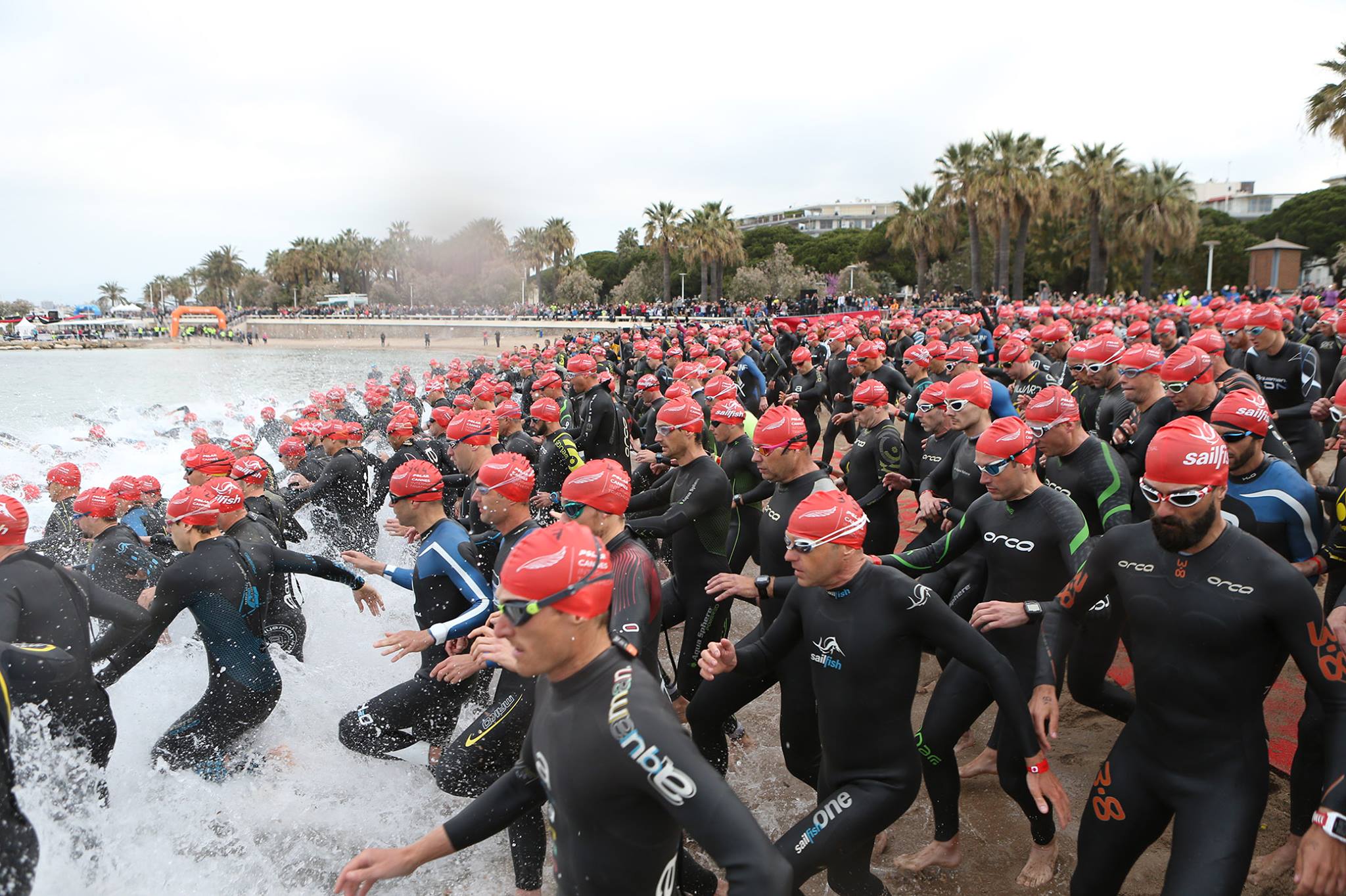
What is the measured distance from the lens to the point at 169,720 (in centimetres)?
586

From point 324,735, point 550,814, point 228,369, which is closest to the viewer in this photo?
point 550,814

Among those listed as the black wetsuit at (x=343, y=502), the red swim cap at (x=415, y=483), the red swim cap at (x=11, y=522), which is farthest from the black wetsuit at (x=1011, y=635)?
the black wetsuit at (x=343, y=502)

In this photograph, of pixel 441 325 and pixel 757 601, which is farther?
pixel 441 325

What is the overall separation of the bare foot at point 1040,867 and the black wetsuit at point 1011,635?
0.17ft

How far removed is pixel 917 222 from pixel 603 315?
2306 centimetres

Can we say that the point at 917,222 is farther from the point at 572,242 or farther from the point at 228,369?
the point at 572,242

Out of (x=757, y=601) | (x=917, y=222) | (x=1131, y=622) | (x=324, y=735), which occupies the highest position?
(x=917, y=222)

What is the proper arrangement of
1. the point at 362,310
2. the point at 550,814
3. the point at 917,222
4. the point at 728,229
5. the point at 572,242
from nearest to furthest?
the point at 550,814 < the point at 917,222 < the point at 728,229 < the point at 362,310 < the point at 572,242

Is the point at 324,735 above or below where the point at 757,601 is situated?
below

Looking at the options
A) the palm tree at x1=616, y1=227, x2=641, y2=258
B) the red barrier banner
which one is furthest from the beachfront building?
the red barrier banner

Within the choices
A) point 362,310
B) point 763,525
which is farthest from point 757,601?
point 362,310

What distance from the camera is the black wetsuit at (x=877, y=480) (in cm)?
658

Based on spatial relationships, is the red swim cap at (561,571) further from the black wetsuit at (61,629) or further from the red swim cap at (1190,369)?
the red swim cap at (1190,369)

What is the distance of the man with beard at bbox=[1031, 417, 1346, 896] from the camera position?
2768 millimetres
